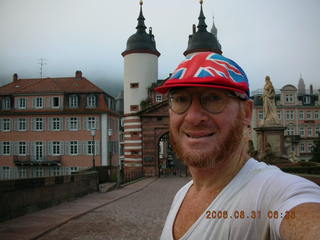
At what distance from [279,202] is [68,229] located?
29.9 feet

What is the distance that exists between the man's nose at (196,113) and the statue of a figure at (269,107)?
1822cm

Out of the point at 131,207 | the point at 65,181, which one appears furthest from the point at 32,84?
the point at 131,207

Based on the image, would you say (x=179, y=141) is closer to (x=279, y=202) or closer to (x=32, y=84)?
(x=279, y=202)

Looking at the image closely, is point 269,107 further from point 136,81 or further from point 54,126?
point 54,126

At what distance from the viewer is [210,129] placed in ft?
5.33

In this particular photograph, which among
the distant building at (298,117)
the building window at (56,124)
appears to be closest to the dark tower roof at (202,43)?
the building window at (56,124)

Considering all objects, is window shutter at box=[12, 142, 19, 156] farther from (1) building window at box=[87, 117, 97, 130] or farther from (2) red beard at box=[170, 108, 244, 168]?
(2) red beard at box=[170, 108, 244, 168]

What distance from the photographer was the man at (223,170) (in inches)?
52.2

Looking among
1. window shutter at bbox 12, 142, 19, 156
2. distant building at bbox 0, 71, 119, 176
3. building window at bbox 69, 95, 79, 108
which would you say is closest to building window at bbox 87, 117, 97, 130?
distant building at bbox 0, 71, 119, 176

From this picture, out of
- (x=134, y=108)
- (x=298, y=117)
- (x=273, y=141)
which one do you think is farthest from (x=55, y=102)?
(x=298, y=117)

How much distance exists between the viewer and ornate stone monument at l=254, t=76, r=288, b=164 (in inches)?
715

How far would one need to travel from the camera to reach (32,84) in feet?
143

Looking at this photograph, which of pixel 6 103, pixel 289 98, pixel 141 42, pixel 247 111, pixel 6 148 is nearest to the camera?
pixel 247 111

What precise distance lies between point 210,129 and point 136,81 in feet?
113
